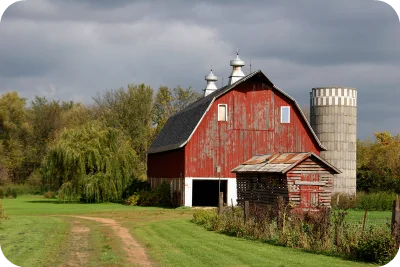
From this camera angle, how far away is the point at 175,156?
4181cm

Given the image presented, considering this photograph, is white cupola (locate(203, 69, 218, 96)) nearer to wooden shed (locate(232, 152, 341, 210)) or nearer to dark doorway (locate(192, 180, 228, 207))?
dark doorway (locate(192, 180, 228, 207))

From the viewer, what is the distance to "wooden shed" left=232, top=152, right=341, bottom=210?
24.6 meters

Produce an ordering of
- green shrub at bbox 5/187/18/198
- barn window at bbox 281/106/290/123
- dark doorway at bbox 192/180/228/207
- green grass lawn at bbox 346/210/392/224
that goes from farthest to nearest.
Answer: green shrub at bbox 5/187/18/198, dark doorway at bbox 192/180/228/207, barn window at bbox 281/106/290/123, green grass lawn at bbox 346/210/392/224

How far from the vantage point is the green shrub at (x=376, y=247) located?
46.6ft

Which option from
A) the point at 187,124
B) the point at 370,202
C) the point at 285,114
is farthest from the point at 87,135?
the point at 370,202

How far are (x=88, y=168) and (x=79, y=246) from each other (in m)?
27.5

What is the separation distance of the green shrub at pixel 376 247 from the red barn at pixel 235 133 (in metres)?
23.0

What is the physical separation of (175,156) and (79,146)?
754 centimetres

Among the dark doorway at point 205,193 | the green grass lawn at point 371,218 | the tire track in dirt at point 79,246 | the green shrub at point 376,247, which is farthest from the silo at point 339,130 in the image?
the green shrub at point 376,247

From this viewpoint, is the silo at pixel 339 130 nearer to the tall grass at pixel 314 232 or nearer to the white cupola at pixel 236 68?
the white cupola at pixel 236 68

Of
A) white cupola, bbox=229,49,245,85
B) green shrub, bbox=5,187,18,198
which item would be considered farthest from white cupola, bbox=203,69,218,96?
green shrub, bbox=5,187,18,198

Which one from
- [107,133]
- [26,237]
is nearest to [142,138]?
[107,133]

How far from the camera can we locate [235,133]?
129ft

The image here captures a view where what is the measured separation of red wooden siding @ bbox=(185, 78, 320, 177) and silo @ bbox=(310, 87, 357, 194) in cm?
438
